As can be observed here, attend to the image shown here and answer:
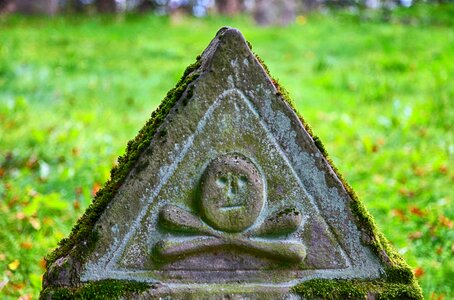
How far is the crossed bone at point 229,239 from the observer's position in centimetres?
225

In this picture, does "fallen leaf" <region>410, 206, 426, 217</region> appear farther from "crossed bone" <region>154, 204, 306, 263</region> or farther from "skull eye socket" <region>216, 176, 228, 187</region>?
"skull eye socket" <region>216, 176, 228, 187</region>

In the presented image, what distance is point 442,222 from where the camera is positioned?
4.38 metres

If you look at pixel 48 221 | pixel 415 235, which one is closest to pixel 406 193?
pixel 415 235

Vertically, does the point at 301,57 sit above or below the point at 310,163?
above

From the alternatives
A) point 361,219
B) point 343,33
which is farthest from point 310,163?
point 343,33

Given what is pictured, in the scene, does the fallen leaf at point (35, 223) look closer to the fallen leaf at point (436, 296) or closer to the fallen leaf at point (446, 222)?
the fallen leaf at point (436, 296)

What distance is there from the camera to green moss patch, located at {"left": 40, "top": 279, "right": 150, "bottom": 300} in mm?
2209

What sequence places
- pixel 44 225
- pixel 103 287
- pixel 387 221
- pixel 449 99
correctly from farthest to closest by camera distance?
pixel 449 99
pixel 387 221
pixel 44 225
pixel 103 287

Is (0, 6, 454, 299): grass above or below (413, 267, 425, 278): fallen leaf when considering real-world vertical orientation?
above

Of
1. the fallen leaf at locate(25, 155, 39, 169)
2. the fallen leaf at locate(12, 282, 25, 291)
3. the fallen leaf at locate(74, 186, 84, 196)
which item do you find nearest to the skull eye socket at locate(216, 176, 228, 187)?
the fallen leaf at locate(12, 282, 25, 291)

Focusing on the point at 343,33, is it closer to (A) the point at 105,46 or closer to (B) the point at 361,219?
(A) the point at 105,46

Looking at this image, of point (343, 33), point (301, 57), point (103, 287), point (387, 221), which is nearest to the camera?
point (103, 287)

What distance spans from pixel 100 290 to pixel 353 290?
Result: 933mm

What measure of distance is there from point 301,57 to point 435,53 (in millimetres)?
2259
